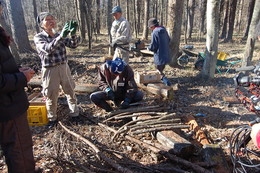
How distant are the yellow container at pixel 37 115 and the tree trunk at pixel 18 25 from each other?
7.97 meters

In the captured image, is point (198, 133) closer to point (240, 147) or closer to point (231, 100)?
point (240, 147)

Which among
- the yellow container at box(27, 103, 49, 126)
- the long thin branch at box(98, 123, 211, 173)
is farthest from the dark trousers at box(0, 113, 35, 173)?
the yellow container at box(27, 103, 49, 126)

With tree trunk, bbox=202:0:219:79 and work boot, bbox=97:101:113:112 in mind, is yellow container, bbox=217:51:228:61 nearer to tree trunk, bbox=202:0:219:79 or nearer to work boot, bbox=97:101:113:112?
tree trunk, bbox=202:0:219:79

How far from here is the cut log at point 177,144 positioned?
10.3 feet

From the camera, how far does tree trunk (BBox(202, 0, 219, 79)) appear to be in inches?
246

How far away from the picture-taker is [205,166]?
2949 millimetres

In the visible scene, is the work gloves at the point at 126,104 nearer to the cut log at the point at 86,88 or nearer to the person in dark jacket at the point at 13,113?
the cut log at the point at 86,88

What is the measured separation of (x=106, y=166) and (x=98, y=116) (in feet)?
5.81

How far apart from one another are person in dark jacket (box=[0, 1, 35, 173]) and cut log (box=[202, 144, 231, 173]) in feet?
7.96

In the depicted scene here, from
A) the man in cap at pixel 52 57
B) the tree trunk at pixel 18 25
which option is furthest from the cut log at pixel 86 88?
the tree trunk at pixel 18 25

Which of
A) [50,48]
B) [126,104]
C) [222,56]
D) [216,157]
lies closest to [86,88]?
[126,104]

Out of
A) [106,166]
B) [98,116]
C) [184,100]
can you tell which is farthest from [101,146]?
[184,100]

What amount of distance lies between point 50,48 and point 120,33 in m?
3.36

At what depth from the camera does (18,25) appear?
1101cm
